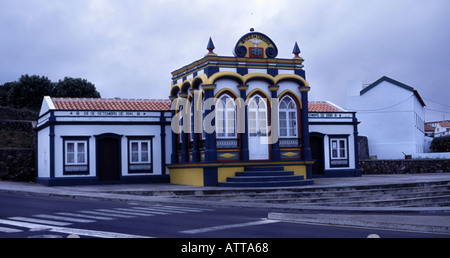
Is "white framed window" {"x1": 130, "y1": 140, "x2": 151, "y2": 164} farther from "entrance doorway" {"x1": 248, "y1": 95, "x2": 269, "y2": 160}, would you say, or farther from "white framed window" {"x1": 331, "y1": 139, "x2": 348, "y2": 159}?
"white framed window" {"x1": 331, "y1": 139, "x2": 348, "y2": 159}

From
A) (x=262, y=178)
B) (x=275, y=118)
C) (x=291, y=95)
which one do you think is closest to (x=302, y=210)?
(x=262, y=178)

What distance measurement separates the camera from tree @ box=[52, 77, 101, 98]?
57675 millimetres

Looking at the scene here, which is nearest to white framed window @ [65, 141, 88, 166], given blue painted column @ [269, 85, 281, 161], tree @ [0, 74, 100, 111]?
blue painted column @ [269, 85, 281, 161]

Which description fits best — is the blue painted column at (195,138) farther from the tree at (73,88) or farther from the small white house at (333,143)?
the tree at (73,88)

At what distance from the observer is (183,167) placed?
84.0 feet

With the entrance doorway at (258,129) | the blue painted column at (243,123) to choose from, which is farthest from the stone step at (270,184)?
the entrance doorway at (258,129)

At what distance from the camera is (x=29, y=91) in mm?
58000

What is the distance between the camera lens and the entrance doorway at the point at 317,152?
30.4 m

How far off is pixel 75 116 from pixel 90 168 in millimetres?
2597

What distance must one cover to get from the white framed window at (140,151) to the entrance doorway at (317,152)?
29.9 feet

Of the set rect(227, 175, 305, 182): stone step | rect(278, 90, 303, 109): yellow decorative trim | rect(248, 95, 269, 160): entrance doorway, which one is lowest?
rect(227, 175, 305, 182): stone step

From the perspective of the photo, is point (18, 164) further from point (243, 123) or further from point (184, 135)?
point (243, 123)

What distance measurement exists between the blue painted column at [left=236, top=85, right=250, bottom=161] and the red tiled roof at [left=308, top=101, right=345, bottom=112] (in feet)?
29.8
